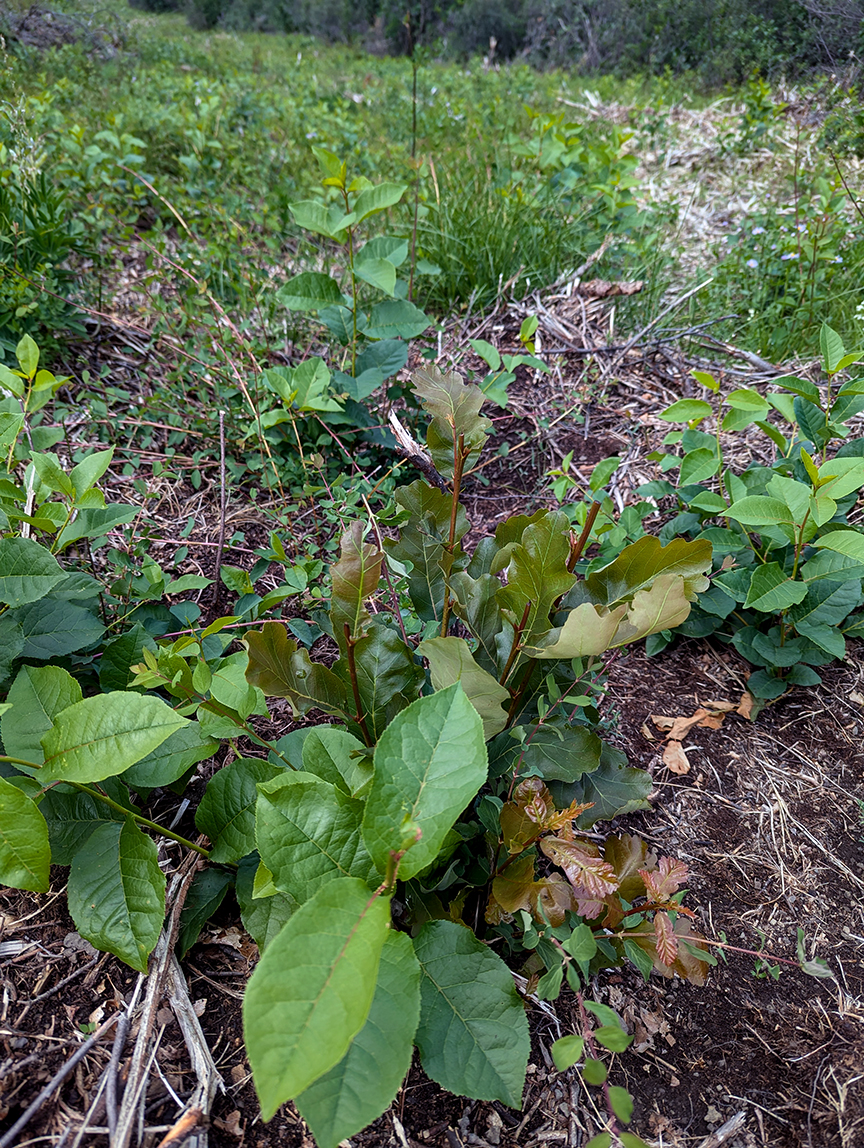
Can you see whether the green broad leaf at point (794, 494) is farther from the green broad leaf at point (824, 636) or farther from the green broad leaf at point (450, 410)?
the green broad leaf at point (450, 410)

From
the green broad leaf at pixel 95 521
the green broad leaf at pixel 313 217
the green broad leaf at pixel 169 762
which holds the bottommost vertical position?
the green broad leaf at pixel 169 762

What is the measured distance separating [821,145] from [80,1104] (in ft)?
20.4

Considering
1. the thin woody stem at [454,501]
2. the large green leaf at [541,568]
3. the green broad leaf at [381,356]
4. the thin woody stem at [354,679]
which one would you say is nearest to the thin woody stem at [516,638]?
the large green leaf at [541,568]

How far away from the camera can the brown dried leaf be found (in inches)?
62.8

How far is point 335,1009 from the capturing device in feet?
2.31

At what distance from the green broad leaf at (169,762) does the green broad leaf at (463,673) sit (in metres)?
0.43

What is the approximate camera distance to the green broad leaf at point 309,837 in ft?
3.17

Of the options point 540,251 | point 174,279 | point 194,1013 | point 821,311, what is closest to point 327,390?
point 174,279


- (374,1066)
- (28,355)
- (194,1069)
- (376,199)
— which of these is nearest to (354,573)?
(374,1066)

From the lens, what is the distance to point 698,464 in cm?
187

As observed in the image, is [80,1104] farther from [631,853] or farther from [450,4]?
[450,4]

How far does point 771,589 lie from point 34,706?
1526 millimetres

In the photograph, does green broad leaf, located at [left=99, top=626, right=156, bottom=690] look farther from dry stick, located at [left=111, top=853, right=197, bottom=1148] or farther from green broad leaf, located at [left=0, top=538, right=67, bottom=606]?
dry stick, located at [left=111, top=853, right=197, bottom=1148]

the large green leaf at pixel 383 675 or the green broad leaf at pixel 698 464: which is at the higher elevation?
the green broad leaf at pixel 698 464
